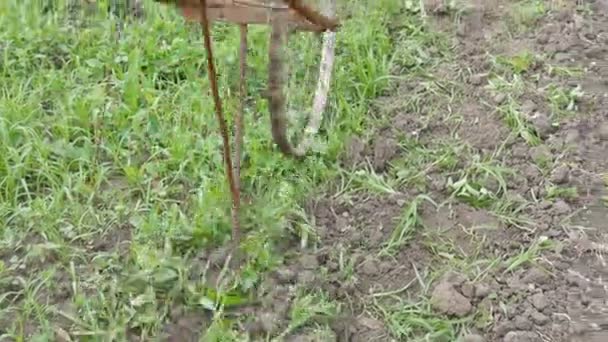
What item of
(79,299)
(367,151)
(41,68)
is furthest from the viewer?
(41,68)

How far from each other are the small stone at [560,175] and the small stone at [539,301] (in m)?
0.50

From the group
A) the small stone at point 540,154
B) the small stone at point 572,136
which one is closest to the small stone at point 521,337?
the small stone at point 540,154

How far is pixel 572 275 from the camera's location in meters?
2.62

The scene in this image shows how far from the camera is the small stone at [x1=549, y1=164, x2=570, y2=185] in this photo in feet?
9.59

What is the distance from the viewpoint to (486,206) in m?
2.89

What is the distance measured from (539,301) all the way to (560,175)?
544mm

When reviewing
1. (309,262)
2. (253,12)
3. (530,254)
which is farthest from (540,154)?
(253,12)

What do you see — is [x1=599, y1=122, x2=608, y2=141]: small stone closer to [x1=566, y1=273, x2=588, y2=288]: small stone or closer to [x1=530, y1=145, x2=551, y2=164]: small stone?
[x1=530, y1=145, x2=551, y2=164]: small stone

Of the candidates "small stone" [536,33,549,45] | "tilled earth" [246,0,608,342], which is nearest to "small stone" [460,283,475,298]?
"tilled earth" [246,0,608,342]

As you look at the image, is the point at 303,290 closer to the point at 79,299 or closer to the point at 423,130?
the point at 79,299

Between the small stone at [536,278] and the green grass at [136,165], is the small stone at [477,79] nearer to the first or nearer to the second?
the green grass at [136,165]

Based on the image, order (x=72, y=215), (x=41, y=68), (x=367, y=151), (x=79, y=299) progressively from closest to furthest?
(x=79, y=299) → (x=72, y=215) → (x=367, y=151) → (x=41, y=68)

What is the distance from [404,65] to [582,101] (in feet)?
2.09

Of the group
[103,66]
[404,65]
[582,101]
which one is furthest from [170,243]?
[582,101]
